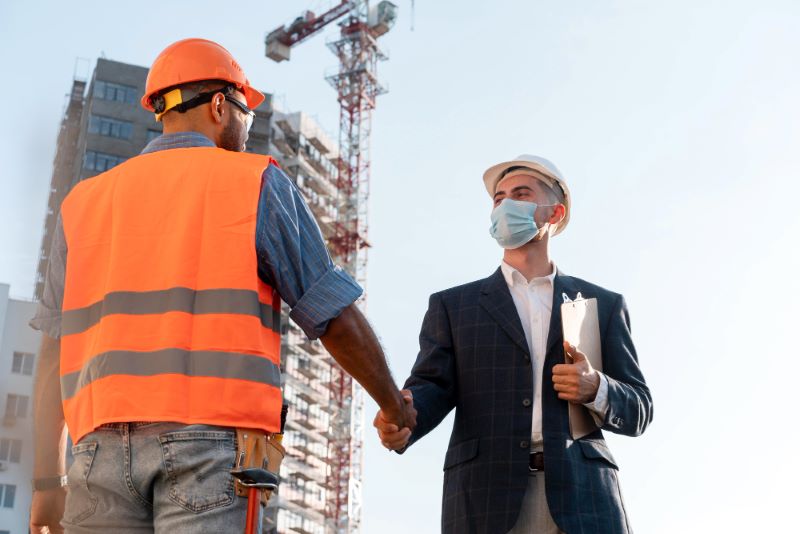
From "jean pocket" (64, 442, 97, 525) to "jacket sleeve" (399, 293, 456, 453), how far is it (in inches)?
73.8

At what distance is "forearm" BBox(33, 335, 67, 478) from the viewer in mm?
4566

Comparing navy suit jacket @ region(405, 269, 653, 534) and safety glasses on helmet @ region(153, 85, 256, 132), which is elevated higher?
safety glasses on helmet @ region(153, 85, 256, 132)

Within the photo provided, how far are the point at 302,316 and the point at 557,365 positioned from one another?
1.71m

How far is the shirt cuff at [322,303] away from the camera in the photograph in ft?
13.9

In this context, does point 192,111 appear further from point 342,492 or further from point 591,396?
point 342,492

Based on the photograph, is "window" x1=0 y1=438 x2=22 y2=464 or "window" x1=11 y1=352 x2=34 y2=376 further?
"window" x1=11 y1=352 x2=34 y2=376

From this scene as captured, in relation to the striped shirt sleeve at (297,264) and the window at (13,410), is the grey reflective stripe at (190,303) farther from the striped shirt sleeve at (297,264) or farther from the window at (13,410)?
the window at (13,410)

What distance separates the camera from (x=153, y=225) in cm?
426

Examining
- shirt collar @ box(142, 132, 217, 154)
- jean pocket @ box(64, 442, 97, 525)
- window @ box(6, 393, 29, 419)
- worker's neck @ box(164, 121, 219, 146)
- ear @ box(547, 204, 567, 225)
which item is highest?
ear @ box(547, 204, 567, 225)

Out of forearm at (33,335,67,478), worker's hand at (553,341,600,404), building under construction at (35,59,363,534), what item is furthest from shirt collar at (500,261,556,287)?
building under construction at (35,59,363,534)

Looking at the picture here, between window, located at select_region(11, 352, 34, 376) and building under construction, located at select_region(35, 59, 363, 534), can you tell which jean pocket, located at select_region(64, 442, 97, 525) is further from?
building under construction, located at select_region(35, 59, 363, 534)

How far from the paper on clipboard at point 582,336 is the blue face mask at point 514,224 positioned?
1.58 ft

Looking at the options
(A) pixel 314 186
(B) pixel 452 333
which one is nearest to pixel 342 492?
(A) pixel 314 186

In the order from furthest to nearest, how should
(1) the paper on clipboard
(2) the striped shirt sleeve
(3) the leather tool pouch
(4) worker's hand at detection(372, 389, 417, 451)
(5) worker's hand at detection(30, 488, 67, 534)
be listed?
(1) the paper on clipboard → (4) worker's hand at detection(372, 389, 417, 451) → (5) worker's hand at detection(30, 488, 67, 534) → (2) the striped shirt sleeve → (3) the leather tool pouch
